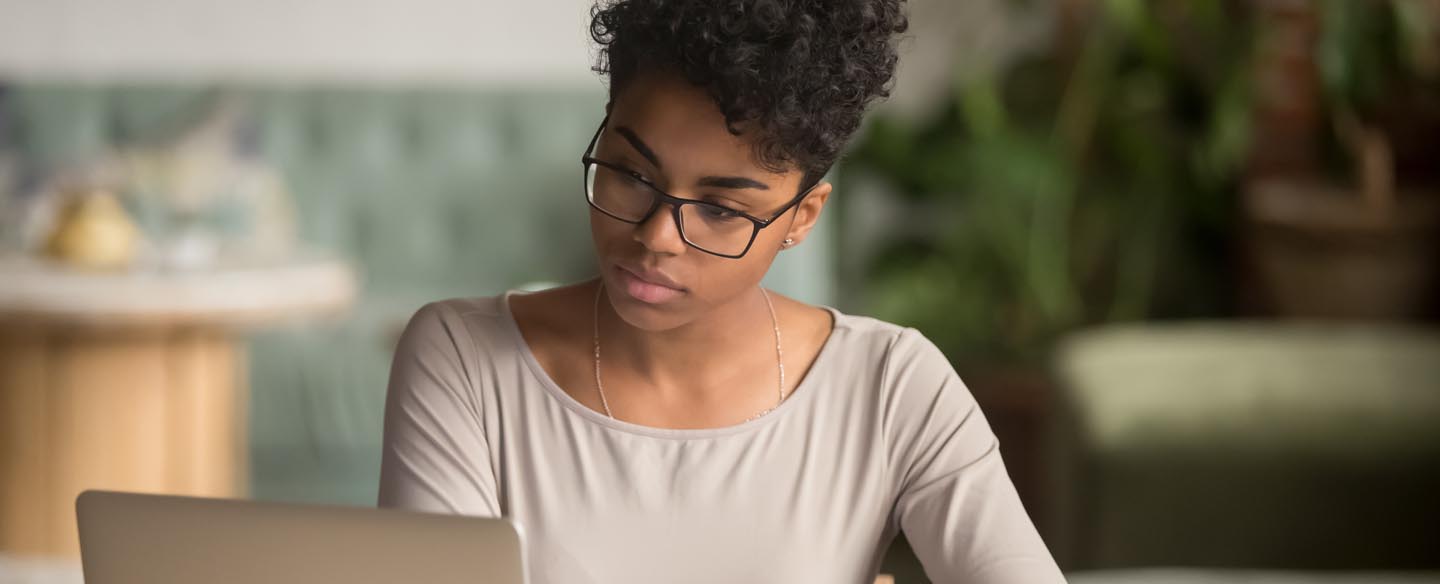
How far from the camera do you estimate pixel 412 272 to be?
4418 millimetres

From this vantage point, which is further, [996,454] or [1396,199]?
[1396,199]

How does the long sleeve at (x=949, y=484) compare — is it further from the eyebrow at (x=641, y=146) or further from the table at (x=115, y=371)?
the table at (x=115, y=371)

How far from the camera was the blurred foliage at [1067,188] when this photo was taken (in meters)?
3.82

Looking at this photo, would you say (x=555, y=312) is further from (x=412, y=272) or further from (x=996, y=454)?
(x=412, y=272)

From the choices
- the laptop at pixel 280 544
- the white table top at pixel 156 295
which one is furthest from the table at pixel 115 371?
the laptop at pixel 280 544

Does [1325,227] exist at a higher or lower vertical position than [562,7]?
lower

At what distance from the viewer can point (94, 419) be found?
2.96 meters

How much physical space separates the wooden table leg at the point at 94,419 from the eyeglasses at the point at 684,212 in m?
2.28

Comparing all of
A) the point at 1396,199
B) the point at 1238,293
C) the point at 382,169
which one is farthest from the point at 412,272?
the point at 1396,199

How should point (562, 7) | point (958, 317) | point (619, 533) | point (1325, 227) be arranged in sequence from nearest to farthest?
1. point (619, 533)
2. point (1325, 227)
3. point (958, 317)
4. point (562, 7)

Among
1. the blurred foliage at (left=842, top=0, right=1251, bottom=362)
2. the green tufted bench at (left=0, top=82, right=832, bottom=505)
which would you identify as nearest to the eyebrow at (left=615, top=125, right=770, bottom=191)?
the blurred foliage at (left=842, top=0, right=1251, bottom=362)

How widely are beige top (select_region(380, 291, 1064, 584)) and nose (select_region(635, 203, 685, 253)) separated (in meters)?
0.15

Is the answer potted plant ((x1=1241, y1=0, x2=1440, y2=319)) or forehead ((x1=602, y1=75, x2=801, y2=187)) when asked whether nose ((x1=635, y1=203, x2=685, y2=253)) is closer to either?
forehead ((x1=602, y1=75, x2=801, y2=187))

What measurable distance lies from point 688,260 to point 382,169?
3.77 m
